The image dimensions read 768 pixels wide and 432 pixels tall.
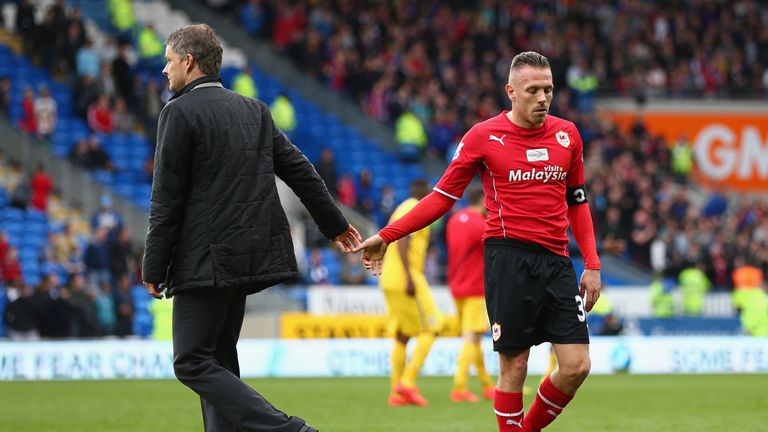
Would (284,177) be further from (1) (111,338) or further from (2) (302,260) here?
(2) (302,260)

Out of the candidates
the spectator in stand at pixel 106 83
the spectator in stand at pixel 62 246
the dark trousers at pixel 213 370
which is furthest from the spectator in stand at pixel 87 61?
the dark trousers at pixel 213 370

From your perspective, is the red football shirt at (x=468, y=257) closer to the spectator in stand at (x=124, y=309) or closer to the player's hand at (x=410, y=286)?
the player's hand at (x=410, y=286)

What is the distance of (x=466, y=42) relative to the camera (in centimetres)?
3394

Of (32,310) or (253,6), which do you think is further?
(253,6)

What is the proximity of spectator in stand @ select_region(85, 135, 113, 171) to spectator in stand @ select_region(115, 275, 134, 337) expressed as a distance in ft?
12.8

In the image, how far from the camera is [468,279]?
1527 centimetres

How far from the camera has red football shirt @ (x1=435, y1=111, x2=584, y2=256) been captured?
866cm

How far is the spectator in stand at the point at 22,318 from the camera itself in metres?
21.9

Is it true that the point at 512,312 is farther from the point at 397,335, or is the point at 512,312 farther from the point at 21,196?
the point at 21,196

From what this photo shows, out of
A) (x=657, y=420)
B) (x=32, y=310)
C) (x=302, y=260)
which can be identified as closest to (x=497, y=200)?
(x=657, y=420)

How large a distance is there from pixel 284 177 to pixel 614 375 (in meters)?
13.5

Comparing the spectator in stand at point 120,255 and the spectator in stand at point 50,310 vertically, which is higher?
the spectator in stand at point 120,255

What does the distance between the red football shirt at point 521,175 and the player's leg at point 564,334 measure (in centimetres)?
19

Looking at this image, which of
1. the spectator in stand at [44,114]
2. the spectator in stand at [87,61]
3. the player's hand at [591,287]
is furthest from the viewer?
the spectator in stand at [87,61]
